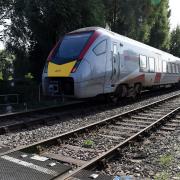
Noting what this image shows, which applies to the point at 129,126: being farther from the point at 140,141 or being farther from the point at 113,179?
the point at 113,179

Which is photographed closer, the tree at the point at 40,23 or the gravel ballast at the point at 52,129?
the gravel ballast at the point at 52,129

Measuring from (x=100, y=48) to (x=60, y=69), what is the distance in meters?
1.70

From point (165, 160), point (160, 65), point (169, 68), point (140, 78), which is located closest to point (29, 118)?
point (165, 160)

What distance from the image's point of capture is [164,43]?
160 feet

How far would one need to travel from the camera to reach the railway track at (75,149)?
6.07 m

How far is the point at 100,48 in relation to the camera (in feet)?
45.4

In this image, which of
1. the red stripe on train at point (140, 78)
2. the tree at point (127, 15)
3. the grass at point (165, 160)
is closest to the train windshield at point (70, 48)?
the red stripe on train at point (140, 78)

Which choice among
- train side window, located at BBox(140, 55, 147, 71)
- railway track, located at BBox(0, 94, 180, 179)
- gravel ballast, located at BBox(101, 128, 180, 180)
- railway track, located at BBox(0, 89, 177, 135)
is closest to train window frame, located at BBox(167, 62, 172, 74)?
train side window, located at BBox(140, 55, 147, 71)

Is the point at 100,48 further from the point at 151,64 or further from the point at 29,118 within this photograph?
the point at 151,64

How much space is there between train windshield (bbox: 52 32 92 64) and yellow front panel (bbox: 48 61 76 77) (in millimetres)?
165

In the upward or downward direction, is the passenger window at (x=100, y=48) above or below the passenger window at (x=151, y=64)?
above

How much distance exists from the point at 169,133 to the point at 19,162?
4.80 meters

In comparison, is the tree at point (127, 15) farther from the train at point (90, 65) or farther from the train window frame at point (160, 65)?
Answer: the train at point (90, 65)

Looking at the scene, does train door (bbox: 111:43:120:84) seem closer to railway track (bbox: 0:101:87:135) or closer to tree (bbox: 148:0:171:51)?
railway track (bbox: 0:101:87:135)
